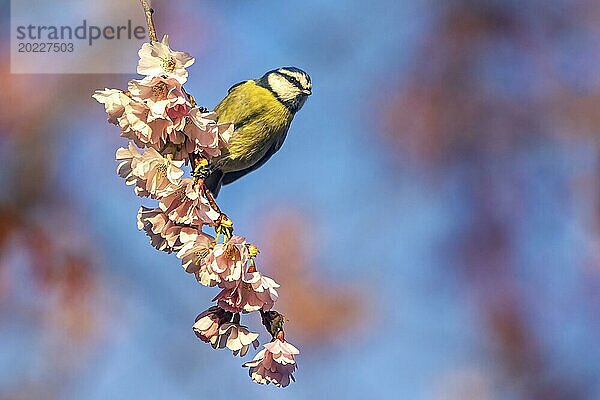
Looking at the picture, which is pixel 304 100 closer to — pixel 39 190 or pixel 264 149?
pixel 264 149

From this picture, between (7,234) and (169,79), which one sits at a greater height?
(7,234)

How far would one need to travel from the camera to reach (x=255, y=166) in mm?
1992

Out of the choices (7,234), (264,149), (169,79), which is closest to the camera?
(169,79)

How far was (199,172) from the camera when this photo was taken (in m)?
1.22

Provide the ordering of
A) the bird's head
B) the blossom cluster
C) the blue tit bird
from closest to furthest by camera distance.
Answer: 1. the blossom cluster
2. the blue tit bird
3. the bird's head

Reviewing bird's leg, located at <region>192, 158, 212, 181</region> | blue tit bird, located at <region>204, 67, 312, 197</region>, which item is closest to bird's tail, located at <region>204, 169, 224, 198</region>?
blue tit bird, located at <region>204, 67, 312, 197</region>

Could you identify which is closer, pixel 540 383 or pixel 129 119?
pixel 129 119

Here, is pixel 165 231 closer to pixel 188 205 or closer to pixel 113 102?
pixel 188 205

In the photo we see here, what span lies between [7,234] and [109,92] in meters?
1.78

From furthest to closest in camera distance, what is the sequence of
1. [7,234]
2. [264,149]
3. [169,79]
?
[7,234]
[264,149]
[169,79]

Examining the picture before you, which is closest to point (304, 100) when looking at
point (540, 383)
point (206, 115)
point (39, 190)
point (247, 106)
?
point (247, 106)

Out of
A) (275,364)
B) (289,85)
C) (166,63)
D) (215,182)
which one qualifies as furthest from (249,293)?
(289,85)

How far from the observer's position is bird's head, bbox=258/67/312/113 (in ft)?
6.66

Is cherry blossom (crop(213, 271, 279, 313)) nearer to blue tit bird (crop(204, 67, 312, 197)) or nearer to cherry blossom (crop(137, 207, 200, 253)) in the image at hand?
cherry blossom (crop(137, 207, 200, 253))
